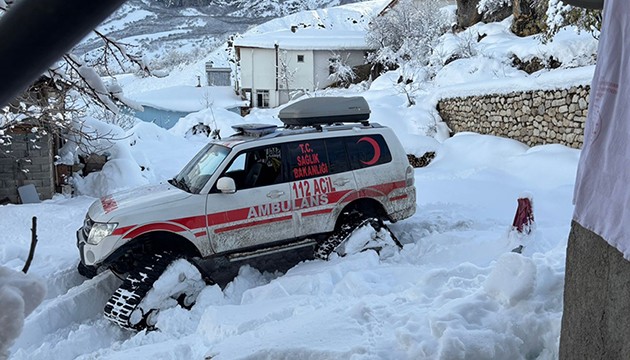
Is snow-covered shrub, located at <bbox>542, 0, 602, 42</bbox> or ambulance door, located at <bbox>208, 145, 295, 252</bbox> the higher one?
snow-covered shrub, located at <bbox>542, 0, 602, 42</bbox>

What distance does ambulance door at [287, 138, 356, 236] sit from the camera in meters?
7.02

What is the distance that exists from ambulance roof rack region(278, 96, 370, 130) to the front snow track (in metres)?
2.79

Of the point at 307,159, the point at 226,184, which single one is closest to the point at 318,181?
the point at 307,159

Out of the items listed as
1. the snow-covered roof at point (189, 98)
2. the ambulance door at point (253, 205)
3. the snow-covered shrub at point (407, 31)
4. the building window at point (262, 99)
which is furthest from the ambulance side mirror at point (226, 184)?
the building window at point (262, 99)

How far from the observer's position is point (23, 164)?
11656mm

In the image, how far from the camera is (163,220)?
20.4 ft

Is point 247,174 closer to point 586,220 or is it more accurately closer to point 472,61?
point 586,220

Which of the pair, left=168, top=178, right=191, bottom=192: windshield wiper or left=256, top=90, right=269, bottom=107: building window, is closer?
left=168, top=178, right=191, bottom=192: windshield wiper

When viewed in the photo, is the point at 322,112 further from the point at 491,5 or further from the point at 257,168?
the point at 491,5

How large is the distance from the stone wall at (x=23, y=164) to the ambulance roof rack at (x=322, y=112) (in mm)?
6852

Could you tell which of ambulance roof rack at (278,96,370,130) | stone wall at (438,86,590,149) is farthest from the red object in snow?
stone wall at (438,86,590,149)

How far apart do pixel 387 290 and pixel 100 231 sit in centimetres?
341

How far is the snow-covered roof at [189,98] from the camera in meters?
37.3

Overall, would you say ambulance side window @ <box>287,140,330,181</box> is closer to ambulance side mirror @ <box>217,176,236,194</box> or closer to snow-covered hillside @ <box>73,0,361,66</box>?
ambulance side mirror @ <box>217,176,236,194</box>
